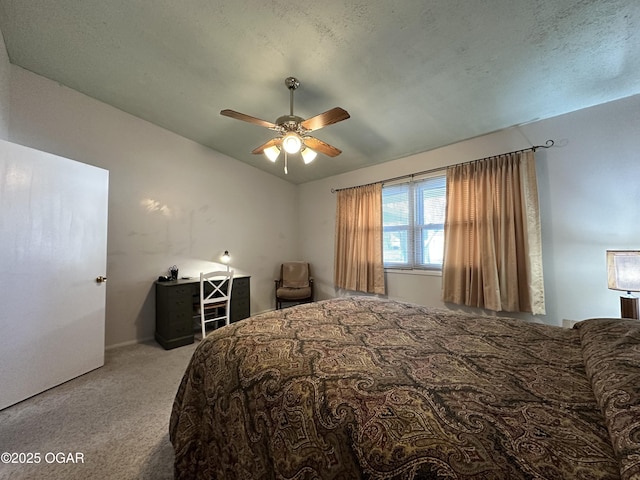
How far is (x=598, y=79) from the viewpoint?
1.96 meters

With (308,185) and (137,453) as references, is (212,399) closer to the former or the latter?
(137,453)

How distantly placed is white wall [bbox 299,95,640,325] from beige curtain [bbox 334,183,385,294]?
4.87ft

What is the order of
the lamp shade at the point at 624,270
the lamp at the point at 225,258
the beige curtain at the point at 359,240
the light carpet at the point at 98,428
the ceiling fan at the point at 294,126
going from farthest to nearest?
the lamp at the point at 225,258 → the beige curtain at the point at 359,240 → the ceiling fan at the point at 294,126 → the lamp shade at the point at 624,270 → the light carpet at the point at 98,428

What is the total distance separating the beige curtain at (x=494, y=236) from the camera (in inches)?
98.4

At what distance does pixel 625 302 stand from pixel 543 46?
197 cm

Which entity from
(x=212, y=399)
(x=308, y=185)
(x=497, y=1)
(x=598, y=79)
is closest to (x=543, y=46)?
(x=497, y=1)

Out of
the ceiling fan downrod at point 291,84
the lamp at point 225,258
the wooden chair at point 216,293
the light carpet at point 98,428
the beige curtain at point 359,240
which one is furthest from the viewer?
the lamp at point 225,258

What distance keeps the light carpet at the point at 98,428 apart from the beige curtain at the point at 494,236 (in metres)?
3.01

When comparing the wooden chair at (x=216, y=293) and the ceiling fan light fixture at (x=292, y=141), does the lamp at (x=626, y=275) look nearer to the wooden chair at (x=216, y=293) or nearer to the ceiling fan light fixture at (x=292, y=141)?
the ceiling fan light fixture at (x=292, y=141)

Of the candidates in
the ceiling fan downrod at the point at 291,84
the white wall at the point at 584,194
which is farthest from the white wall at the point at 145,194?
the white wall at the point at 584,194

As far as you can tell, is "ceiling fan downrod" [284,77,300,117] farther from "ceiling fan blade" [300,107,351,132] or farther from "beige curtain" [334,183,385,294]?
"beige curtain" [334,183,385,294]

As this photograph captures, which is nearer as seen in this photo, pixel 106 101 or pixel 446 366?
pixel 446 366

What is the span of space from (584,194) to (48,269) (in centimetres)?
477

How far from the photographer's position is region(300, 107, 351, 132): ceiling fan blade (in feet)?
6.20
